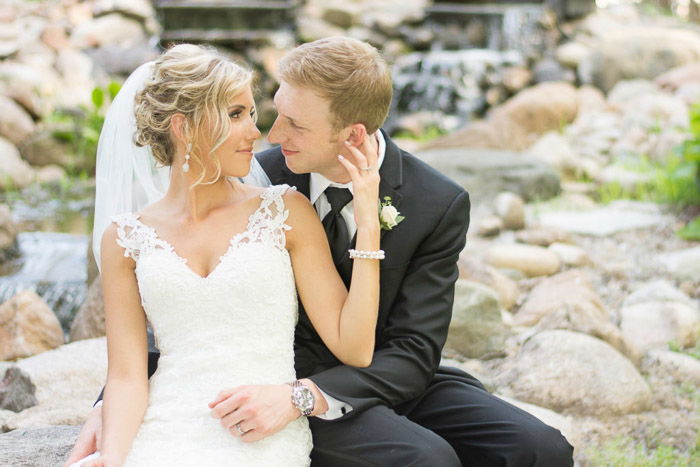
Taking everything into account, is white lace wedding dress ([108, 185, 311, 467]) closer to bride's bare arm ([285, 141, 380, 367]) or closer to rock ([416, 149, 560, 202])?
bride's bare arm ([285, 141, 380, 367])

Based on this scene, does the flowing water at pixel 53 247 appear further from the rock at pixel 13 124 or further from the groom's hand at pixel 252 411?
the groom's hand at pixel 252 411

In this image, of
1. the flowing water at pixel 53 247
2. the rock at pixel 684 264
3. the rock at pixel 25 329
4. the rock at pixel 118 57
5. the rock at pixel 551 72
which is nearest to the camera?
the rock at pixel 25 329

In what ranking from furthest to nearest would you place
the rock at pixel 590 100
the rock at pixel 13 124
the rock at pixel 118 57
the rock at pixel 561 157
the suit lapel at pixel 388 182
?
the rock at pixel 118 57
the rock at pixel 590 100
the rock at pixel 13 124
the rock at pixel 561 157
the suit lapel at pixel 388 182

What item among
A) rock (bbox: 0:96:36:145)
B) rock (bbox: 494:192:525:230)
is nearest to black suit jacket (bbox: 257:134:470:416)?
rock (bbox: 494:192:525:230)

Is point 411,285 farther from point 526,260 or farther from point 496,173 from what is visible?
point 496,173

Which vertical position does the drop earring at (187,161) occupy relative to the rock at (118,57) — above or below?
above

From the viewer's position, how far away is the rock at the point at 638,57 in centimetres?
1235

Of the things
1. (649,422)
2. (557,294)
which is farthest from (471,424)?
(557,294)

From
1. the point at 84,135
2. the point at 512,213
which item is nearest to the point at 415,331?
the point at 512,213

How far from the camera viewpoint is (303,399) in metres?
2.43

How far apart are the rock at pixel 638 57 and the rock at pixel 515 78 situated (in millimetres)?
891

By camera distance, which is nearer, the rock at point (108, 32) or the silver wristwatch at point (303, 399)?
the silver wristwatch at point (303, 399)

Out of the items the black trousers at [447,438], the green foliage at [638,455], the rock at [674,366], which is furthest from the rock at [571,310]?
the black trousers at [447,438]

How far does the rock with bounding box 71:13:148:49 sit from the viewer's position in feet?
45.4
